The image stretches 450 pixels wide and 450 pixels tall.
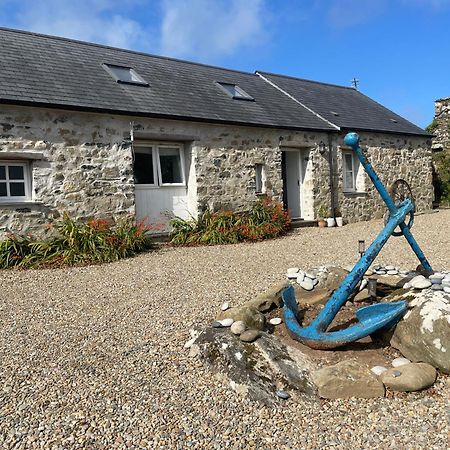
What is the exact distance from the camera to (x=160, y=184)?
10680 millimetres

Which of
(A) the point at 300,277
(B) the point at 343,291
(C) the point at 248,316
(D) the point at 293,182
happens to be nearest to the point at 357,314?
(B) the point at 343,291

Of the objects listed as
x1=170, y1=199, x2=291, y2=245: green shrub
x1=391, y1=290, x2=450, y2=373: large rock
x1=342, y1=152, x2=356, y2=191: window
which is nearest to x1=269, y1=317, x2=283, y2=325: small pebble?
x1=391, y1=290, x2=450, y2=373: large rock

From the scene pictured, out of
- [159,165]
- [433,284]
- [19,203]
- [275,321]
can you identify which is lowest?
[275,321]

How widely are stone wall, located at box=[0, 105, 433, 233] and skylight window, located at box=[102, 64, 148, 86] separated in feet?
5.19

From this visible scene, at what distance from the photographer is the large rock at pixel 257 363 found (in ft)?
10.3

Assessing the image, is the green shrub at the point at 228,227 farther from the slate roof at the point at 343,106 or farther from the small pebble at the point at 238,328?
the small pebble at the point at 238,328

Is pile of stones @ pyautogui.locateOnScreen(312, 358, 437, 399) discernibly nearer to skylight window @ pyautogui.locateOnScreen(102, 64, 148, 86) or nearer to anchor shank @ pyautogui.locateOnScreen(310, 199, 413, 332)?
anchor shank @ pyautogui.locateOnScreen(310, 199, 413, 332)

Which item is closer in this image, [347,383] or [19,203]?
[347,383]

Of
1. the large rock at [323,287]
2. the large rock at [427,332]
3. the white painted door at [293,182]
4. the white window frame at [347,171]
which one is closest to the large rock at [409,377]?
the large rock at [427,332]

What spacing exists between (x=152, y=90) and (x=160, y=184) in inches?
94.7

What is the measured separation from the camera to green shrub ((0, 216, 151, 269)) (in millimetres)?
7824

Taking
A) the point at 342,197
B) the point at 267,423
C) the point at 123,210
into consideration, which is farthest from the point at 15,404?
the point at 342,197

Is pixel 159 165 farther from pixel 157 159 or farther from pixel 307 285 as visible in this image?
pixel 307 285

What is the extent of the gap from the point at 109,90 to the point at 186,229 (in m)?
3.59
